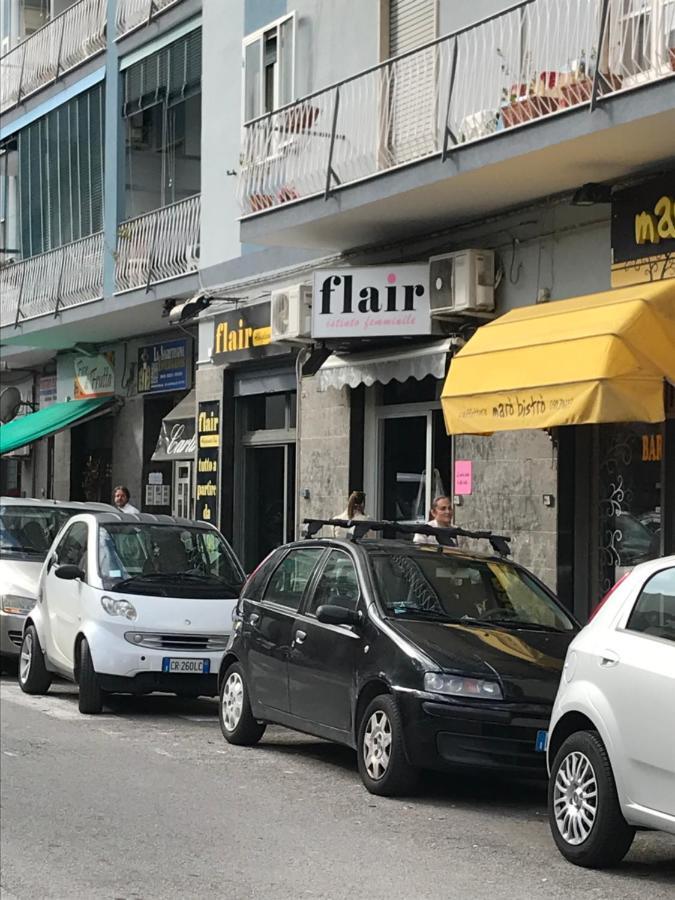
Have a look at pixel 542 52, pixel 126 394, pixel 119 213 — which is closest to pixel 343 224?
pixel 542 52

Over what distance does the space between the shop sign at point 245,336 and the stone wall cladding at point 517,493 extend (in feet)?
14.0

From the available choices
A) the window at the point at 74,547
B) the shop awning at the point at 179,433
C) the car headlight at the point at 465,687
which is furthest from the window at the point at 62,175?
the car headlight at the point at 465,687

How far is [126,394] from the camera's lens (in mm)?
26859

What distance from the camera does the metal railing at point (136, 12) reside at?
23219mm

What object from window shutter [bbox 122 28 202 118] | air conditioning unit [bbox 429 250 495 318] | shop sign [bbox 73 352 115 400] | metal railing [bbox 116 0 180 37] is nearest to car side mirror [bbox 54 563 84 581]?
air conditioning unit [bbox 429 250 495 318]

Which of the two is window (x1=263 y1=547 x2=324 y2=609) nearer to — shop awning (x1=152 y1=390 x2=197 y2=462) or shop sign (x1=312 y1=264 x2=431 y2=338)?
shop sign (x1=312 y1=264 x2=431 y2=338)

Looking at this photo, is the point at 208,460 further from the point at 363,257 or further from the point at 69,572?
the point at 69,572

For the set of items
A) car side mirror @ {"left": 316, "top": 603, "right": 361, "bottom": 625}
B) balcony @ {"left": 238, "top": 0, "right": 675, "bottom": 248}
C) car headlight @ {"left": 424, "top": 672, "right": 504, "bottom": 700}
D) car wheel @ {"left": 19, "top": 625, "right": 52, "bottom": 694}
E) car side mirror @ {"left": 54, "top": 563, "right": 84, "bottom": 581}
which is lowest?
car wheel @ {"left": 19, "top": 625, "right": 52, "bottom": 694}

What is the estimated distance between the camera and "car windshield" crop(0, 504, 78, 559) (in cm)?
1703

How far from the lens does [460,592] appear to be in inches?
411

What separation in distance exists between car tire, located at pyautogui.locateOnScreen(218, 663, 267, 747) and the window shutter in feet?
43.1

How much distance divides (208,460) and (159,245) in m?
3.41

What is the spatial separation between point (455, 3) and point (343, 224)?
8.80ft

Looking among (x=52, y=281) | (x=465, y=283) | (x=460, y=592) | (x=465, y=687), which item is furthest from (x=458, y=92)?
(x=52, y=281)
